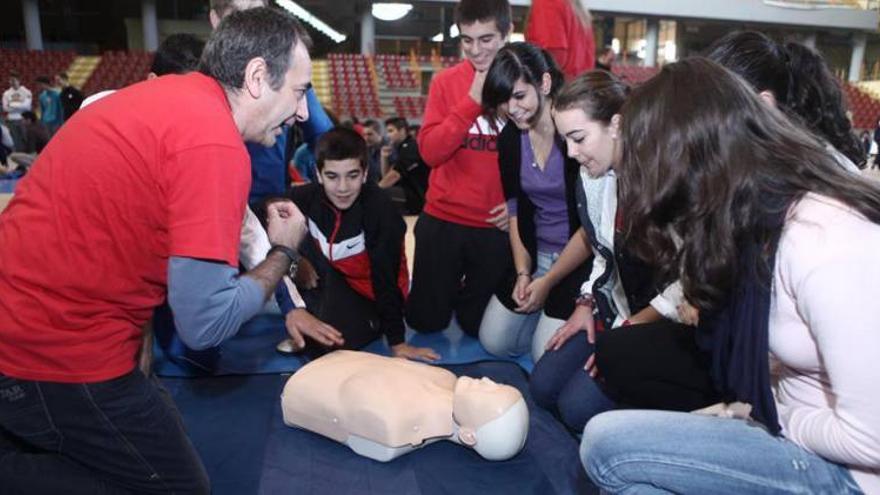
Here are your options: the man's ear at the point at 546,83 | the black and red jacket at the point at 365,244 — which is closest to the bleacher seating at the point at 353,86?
the black and red jacket at the point at 365,244

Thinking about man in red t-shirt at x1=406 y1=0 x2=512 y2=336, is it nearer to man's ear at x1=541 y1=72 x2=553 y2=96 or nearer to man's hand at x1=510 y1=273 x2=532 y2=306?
man's hand at x1=510 y1=273 x2=532 y2=306

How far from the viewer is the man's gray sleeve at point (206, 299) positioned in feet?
4.17

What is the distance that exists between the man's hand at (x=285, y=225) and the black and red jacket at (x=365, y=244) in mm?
1039

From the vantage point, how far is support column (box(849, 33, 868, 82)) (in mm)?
18281

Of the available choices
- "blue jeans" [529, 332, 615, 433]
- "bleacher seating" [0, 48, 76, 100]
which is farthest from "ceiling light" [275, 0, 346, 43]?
"blue jeans" [529, 332, 615, 433]

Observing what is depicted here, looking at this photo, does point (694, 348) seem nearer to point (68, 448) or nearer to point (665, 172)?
point (665, 172)

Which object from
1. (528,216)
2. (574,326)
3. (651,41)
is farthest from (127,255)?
(651,41)

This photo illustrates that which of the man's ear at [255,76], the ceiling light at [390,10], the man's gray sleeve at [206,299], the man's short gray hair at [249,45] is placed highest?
the ceiling light at [390,10]

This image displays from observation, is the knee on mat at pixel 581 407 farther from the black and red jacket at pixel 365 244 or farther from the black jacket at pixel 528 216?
the black and red jacket at pixel 365 244

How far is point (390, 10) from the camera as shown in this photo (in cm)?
1603

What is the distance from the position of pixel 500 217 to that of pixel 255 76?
1615mm

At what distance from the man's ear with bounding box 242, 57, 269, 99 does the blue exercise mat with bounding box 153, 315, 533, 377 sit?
1.33m

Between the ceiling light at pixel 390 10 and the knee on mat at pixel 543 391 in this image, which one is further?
the ceiling light at pixel 390 10

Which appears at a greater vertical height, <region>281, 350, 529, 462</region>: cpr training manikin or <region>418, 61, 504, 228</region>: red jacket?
<region>418, 61, 504, 228</region>: red jacket
